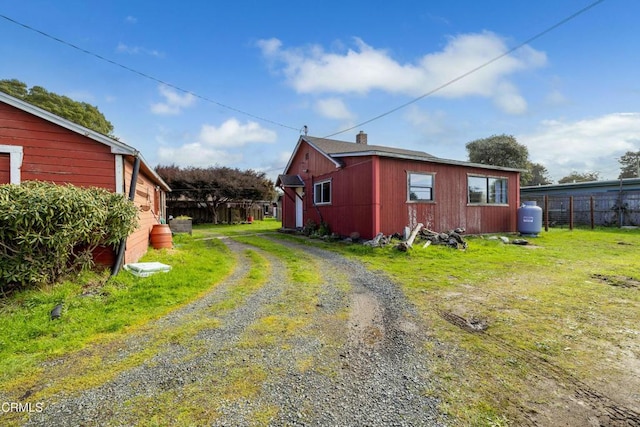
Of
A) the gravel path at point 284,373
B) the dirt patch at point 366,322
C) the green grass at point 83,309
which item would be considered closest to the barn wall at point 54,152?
the green grass at point 83,309

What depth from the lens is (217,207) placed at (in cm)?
2434

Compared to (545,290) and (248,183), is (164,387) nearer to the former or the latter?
(545,290)

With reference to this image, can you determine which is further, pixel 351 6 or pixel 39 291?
pixel 351 6

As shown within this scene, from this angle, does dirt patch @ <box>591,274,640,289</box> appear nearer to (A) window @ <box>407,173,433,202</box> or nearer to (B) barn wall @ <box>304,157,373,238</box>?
(A) window @ <box>407,173,433,202</box>

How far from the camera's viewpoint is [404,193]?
10.3 metres

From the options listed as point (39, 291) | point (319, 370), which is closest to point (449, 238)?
point (319, 370)

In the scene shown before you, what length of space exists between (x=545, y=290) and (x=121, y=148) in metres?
8.38

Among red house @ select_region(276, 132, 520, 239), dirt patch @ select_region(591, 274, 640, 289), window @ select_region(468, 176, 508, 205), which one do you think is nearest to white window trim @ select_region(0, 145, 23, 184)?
red house @ select_region(276, 132, 520, 239)

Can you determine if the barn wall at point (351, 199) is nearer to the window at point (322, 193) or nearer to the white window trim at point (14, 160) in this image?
the window at point (322, 193)

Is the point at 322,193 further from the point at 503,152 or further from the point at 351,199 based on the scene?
the point at 503,152

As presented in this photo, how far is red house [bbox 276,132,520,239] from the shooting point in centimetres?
984

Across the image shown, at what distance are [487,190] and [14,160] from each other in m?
14.3

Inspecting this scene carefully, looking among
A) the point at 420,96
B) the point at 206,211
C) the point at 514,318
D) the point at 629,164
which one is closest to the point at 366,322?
the point at 514,318

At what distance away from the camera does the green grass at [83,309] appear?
9.75ft
